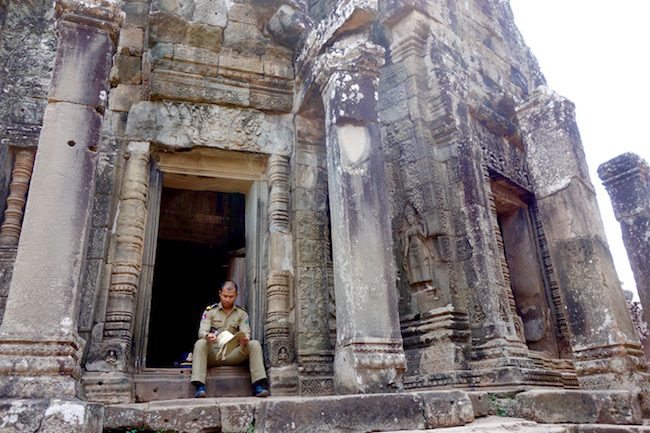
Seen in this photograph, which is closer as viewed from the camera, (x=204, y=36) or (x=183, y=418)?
(x=183, y=418)

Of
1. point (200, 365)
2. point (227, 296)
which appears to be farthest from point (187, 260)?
point (200, 365)

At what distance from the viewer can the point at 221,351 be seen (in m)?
5.37

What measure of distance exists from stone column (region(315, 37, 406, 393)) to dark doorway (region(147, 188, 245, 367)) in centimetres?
479

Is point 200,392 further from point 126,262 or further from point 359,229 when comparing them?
point 359,229

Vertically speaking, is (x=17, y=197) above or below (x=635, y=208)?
below

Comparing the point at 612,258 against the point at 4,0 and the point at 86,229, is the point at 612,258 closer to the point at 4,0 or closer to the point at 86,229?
the point at 86,229

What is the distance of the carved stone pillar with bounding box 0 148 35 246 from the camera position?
5.51m

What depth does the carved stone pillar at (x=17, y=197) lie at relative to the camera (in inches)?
217

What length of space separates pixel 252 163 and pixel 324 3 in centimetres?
345

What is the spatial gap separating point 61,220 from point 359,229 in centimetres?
256

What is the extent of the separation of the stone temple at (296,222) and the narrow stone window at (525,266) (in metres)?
0.13

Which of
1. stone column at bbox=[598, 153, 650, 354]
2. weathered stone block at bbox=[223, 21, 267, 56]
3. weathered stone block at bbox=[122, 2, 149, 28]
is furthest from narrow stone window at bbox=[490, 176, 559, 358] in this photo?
weathered stone block at bbox=[122, 2, 149, 28]

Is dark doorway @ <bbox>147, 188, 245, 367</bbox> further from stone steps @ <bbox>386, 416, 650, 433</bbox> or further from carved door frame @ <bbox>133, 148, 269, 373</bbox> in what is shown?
stone steps @ <bbox>386, 416, 650, 433</bbox>

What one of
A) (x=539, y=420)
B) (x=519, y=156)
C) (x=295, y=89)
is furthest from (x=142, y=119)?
(x=519, y=156)
